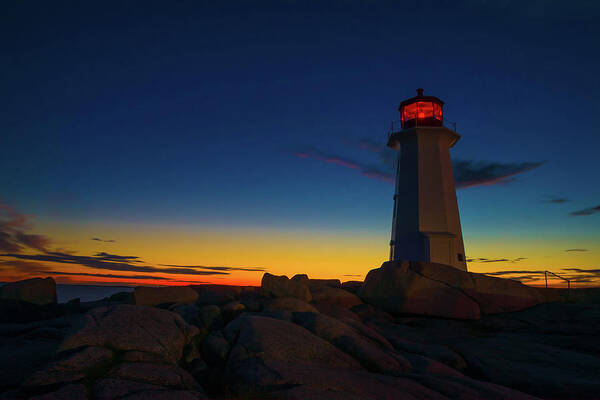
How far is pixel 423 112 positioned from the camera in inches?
953

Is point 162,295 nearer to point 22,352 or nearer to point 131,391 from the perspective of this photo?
point 22,352

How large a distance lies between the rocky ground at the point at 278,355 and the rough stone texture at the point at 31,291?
0.97 ft

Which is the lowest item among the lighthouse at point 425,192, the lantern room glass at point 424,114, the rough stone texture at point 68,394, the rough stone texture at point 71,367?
the rough stone texture at point 68,394

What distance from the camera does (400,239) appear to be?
74.2 ft

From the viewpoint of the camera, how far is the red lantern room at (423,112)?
78.8 feet

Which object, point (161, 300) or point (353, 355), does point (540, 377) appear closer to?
point (353, 355)

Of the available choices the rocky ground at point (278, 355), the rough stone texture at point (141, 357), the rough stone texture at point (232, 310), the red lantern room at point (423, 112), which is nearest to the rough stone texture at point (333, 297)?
the rocky ground at point (278, 355)

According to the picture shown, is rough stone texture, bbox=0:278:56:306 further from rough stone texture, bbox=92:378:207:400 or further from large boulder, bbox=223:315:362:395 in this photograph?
rough stone texture, bbox=92:378:207:400

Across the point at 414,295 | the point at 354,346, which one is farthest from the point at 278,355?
the point at 414,295

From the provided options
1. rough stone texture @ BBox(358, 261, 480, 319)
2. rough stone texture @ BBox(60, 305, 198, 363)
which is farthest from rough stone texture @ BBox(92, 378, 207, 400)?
rough stone texture @ BBox(358, 261, 480, 319)

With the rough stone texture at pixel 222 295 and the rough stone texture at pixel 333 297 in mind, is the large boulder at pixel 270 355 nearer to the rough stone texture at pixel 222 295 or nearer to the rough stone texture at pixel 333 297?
the rough stone texture at pixel 222 295

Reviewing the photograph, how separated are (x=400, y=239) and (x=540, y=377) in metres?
15.4

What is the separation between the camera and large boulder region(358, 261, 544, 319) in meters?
13.9

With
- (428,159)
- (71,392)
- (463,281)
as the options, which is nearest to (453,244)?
(428,159)
